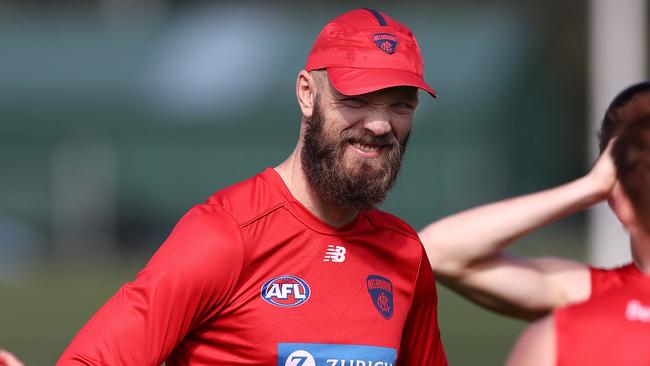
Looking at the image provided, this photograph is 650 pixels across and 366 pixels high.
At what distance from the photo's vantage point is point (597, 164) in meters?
4.11

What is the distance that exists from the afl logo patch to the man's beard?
0.29 m

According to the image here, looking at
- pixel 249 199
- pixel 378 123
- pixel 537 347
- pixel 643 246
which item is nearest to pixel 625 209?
pixel 643 246

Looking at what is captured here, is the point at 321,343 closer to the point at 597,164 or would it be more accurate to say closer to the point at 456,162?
the point at 597,164

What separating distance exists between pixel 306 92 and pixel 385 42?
313 mm

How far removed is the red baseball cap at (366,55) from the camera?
3.80m

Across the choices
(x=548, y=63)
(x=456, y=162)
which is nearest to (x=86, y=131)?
(x=456, y=162)

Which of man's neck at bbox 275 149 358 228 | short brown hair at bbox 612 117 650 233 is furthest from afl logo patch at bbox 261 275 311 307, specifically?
short brown hair at bbox 612 117 650 233

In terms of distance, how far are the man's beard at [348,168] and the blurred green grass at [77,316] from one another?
6214 mm

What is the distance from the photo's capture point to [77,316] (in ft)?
43.5

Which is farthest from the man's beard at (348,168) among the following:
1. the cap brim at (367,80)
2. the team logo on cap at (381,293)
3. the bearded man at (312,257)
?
the team logo on cap at (381,293)

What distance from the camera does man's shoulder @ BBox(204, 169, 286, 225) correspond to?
3777mm

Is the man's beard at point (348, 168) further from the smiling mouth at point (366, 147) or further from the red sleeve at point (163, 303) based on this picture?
the red sleeve at point (163, 303)

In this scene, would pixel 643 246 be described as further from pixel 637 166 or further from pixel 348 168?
pixel 348 168

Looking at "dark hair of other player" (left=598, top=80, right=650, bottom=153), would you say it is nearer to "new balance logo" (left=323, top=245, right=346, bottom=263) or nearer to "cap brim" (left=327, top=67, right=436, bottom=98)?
"cap brim" (left=327, top=67, right=436, bottom=98)
